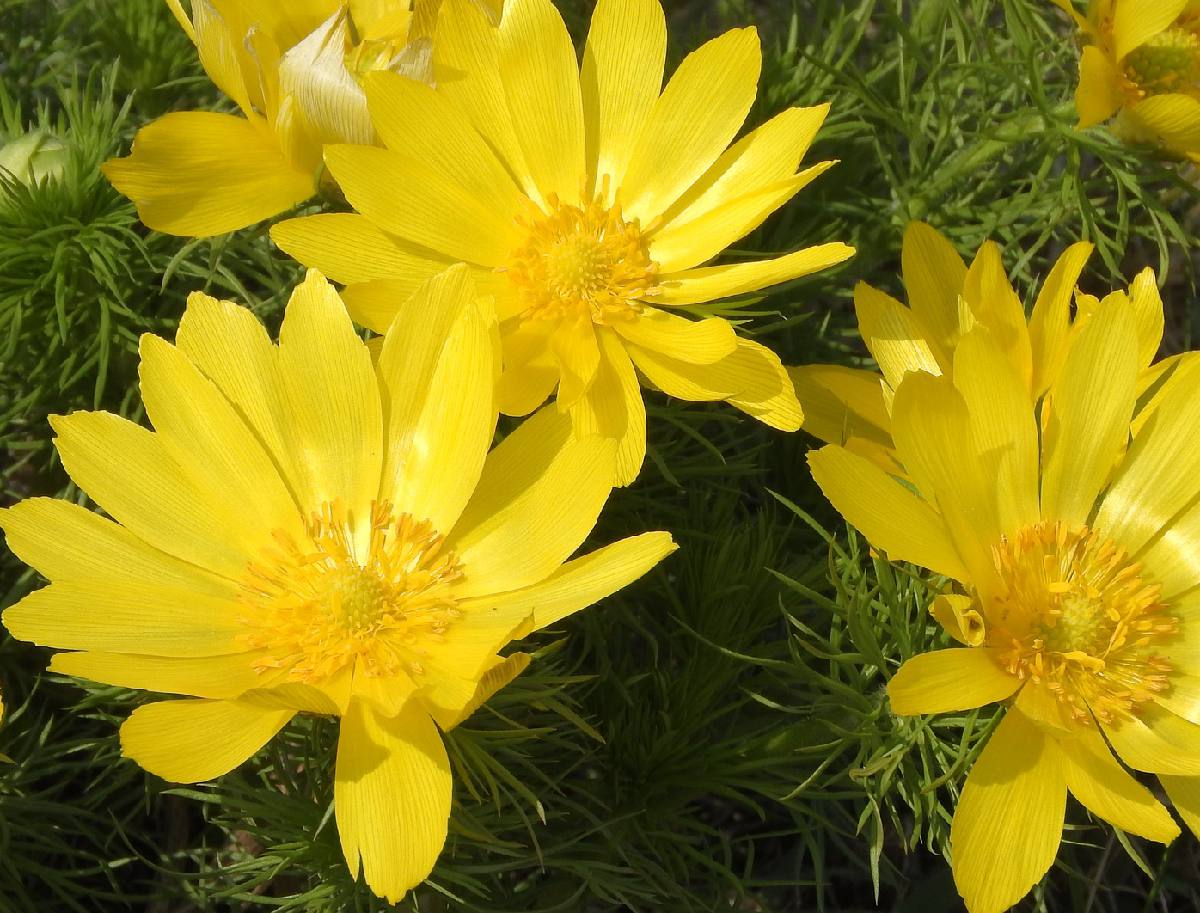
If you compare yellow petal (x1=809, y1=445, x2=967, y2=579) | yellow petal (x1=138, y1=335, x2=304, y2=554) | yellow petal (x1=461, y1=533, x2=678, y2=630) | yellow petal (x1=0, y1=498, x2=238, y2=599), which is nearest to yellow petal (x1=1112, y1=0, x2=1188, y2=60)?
yellow petal (x1=809, y1=445, x2=967, y2=579)

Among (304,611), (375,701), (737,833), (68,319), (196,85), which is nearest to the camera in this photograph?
(375,701)

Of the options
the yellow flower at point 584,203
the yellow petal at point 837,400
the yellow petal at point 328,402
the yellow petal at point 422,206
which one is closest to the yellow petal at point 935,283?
the yellow petal at point 837,400

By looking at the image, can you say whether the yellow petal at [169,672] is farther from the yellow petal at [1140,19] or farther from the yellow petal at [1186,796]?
the yellow petal at [1140,19]

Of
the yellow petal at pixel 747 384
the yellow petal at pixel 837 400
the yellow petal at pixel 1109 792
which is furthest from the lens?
the yellow petal at pixel 837 400

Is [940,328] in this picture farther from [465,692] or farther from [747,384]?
[465,692]

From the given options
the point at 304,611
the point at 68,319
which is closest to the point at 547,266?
the point at 304,611

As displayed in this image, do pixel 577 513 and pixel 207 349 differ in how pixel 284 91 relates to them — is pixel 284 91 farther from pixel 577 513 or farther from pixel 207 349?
pixel 577 513

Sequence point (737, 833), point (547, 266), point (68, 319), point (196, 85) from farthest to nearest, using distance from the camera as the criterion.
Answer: point (737, 833) < point (196, 85) < point (68, 319) < point (547, 266)
